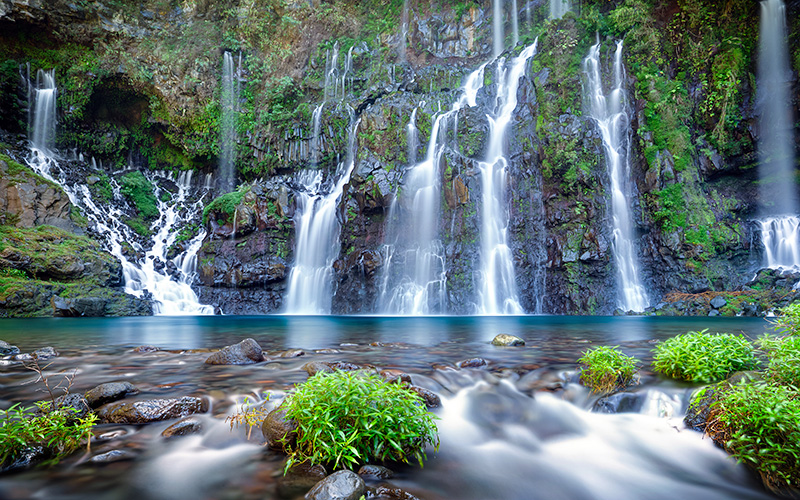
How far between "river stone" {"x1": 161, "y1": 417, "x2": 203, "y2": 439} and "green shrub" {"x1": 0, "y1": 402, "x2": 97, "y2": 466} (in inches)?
22.7

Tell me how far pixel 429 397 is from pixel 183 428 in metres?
2.49

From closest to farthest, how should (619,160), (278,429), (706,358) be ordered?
(278,429), (706,358), (619,160)

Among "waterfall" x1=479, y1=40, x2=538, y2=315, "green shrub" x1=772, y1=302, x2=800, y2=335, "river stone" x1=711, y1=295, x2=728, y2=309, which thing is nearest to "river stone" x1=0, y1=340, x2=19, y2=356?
"green shrub" x1=772, y1=302, x2=800, y2=335

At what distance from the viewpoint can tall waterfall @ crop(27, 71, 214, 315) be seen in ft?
75.3

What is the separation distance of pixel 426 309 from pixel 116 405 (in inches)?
728

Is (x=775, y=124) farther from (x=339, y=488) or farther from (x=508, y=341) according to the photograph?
(x=339, y=488)

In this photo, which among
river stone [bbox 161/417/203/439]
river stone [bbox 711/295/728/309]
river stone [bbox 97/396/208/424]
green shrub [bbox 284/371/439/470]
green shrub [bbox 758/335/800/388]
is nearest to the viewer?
green shrub [bbox 284/371/439/470]

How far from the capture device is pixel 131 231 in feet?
85.0

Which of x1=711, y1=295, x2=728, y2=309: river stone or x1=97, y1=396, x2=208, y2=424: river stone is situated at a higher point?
x1=711, y1=295, x2=728, y2=309: river stone

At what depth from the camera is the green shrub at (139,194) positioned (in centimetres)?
2792

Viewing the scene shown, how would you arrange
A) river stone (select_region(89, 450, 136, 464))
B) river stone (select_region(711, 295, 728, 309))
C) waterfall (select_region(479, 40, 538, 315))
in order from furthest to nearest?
waterfall (select_region(479, 40, 538, 315)) → river stone (select_region(711, 295, 728, 309)) → river stone (select_region(89, 450, 136, 464))

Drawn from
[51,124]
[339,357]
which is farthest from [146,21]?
[339,357]

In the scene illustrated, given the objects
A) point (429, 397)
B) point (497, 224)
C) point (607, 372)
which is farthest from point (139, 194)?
point (607, 372)

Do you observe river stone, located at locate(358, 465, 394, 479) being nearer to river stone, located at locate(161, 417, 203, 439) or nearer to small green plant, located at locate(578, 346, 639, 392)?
river stone, located at locate(161, 417, 203, 439)
